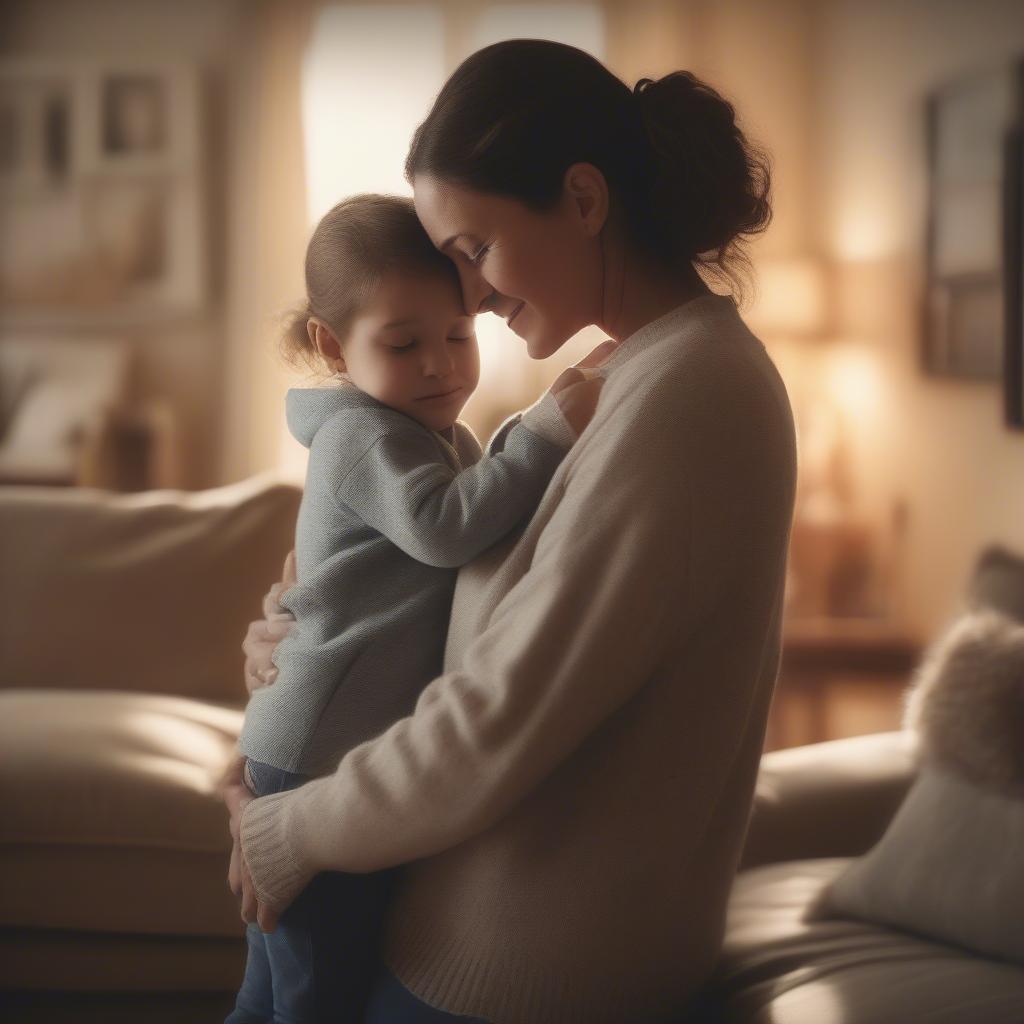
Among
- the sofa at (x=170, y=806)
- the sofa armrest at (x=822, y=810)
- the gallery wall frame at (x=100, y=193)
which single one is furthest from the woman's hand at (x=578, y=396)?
the gallery wall frame at (x=100, y=193)

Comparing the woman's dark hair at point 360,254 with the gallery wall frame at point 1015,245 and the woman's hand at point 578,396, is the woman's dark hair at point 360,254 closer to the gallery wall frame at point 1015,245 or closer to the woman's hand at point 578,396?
the woman's hand at point 578,396

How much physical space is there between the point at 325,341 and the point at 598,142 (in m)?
0.39

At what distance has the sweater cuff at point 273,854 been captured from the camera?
1.04 metres

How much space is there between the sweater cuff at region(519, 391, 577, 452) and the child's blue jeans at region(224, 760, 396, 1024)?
418 mm

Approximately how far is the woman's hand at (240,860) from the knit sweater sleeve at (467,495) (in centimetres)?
29

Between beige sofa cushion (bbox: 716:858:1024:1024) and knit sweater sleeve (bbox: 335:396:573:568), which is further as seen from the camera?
beige sofa cushion (bbox: 716:858:1024:1024)

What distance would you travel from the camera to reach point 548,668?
92 centimetres

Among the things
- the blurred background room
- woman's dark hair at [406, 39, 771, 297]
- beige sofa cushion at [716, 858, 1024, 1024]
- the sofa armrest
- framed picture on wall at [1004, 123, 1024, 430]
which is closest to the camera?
woman's dark hair at [406, 39, 771, 297]

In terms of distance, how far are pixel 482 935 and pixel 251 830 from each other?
0.22 metres

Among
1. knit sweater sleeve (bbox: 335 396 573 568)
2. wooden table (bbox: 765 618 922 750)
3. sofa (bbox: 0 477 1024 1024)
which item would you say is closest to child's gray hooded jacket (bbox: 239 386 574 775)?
knit sweater sleeve (bbox: 335 396 573 568)

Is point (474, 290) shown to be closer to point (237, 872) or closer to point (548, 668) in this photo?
point (548, 668)

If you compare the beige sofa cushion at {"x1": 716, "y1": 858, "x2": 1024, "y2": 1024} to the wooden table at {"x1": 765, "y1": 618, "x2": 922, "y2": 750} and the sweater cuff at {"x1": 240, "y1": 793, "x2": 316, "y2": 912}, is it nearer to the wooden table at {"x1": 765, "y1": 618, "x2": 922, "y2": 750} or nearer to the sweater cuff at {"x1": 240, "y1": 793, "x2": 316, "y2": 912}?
the sweater cuff at {"x1": 240, "y1": 793, "x2": 316, "y2": 912}

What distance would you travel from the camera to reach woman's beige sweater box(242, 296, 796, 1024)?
0.92 metres

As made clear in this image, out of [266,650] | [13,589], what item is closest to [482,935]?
[266,650]
